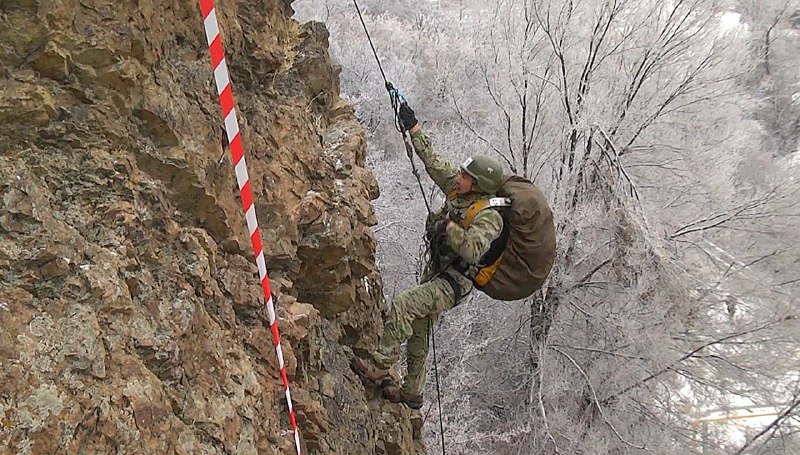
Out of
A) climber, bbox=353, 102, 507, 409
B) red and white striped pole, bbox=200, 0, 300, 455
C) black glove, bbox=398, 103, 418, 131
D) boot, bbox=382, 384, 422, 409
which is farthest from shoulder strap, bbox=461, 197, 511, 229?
red and white striped pole, bbox=200, 0, 300, 455

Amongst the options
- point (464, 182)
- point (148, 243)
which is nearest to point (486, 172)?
point (464, 182)

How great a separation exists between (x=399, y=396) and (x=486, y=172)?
6.65ft

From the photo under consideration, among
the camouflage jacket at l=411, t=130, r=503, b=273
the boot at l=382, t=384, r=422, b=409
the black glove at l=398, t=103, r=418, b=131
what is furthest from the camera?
the boot at l=382, t=384, r=422, b=409

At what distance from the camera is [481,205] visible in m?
4.58

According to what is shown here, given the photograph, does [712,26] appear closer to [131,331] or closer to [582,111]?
[582,111]

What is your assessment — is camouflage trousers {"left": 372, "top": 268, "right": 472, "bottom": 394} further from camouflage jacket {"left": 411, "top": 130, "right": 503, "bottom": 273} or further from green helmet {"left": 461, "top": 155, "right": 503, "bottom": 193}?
green helmet {"left": 461, "top": 155, "right": 503, "bottom": 193}

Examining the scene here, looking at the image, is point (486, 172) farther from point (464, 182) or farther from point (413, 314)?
point (413, 314)

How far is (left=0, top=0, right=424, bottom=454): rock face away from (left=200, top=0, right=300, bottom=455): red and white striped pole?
0.07 m

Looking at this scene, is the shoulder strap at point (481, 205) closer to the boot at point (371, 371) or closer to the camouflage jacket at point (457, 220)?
the camouflage jacket at point (457, 220)

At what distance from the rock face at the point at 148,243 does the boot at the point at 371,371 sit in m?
0.50

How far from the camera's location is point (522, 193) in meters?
4.62

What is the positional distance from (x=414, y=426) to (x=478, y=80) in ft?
28.6

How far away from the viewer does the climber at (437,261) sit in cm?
447

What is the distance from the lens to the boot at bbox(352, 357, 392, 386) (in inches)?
191
